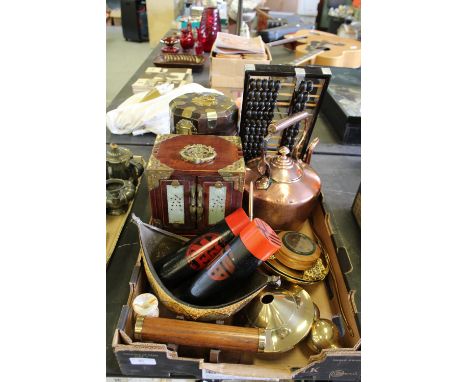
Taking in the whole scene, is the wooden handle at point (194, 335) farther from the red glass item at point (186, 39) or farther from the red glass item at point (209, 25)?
the red glass item at point (209, 25)

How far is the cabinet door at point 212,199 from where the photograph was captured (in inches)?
39.9

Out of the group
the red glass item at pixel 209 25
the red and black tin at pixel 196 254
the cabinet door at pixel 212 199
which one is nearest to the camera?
the red and black tin at pixel 196 254

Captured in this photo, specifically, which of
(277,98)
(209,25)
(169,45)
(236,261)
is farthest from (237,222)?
(209,25)

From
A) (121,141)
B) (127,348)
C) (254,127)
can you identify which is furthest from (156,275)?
(121,141)

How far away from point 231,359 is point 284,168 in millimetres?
619

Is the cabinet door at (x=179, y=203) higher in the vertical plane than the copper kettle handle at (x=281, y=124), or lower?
lower

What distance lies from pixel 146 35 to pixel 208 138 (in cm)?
552

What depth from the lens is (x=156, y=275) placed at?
2.86 feet

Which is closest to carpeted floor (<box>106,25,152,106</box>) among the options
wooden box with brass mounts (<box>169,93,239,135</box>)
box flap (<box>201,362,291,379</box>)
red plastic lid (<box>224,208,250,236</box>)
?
wooden box with brass mounts (<box>169,93,239,135</box>)

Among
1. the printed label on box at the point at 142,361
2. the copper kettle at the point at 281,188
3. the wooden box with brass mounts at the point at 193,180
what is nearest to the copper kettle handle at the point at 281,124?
the copper kettle at the point at 281,188

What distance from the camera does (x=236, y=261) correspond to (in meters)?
0.84

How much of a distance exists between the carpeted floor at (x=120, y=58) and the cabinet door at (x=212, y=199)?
10.5ft

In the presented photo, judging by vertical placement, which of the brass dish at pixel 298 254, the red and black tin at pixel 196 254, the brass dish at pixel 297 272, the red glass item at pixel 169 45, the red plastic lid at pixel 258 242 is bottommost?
the brass dish at pixel 297 272

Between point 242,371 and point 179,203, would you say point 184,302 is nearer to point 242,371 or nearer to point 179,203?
point 242,371
